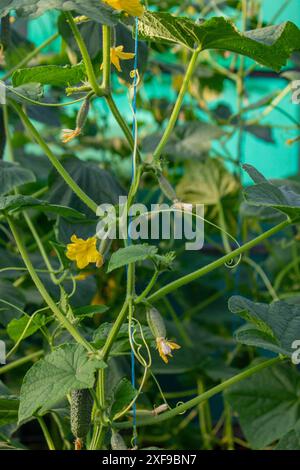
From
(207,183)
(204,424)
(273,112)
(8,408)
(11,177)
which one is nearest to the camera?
(8,408)

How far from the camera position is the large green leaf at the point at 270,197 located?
0.72 metres

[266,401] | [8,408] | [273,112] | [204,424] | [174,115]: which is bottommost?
[204,424]

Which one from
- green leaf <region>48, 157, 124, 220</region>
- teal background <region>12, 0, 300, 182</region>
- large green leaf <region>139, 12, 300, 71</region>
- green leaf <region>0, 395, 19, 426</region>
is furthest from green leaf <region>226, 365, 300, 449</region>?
teal background <region>12, 0, 300, 182</region>

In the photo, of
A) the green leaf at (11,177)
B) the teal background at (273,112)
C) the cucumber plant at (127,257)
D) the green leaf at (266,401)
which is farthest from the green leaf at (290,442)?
the teal background at (273,112)

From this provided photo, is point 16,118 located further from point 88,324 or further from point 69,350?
point 69,350

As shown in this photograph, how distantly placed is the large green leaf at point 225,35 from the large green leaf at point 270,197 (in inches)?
4.5

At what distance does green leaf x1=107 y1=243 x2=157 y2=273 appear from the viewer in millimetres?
695

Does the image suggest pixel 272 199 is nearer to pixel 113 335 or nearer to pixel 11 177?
pixel 113 335

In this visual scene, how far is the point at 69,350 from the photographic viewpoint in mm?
760

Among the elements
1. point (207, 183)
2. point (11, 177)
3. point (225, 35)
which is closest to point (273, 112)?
point (207, 183)

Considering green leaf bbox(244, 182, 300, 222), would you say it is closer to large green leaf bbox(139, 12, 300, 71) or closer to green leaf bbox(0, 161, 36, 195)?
large green leaf bbox(139, 12, 300, 71)

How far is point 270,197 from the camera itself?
2.42 feet

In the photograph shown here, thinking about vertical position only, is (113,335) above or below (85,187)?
below

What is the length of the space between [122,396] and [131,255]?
0.45ft
